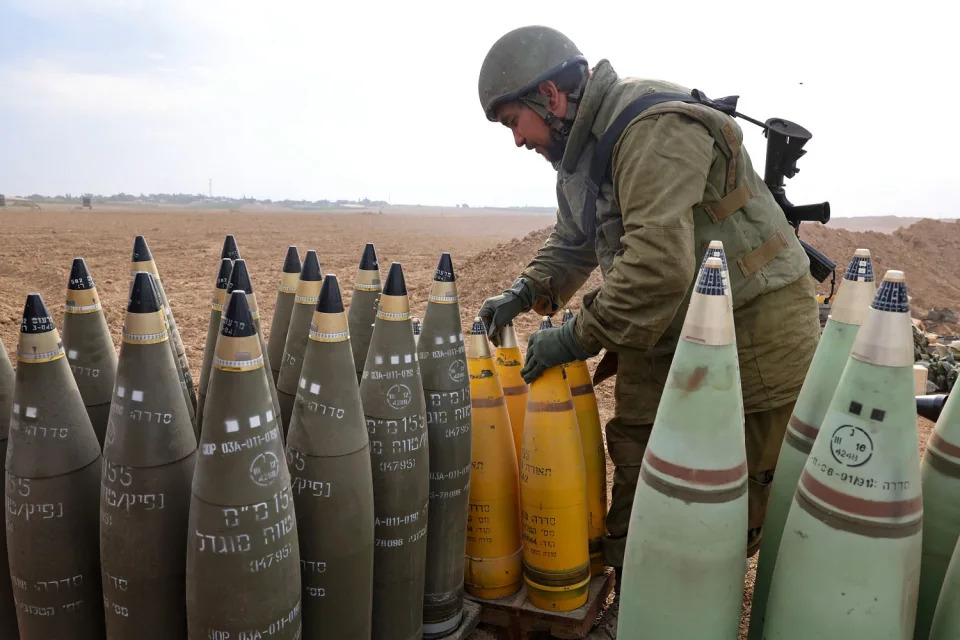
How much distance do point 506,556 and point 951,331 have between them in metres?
10.3

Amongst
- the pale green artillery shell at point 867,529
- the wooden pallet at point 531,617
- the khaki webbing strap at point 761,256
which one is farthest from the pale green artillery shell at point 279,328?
the pale green artillery shell at point 867,529

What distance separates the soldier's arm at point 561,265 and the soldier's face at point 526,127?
18.1 inches

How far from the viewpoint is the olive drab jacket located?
2.47m

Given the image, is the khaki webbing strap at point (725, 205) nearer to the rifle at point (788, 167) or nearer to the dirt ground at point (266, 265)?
the rifle at point (788, 167)

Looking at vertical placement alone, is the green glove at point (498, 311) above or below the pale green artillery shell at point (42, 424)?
above

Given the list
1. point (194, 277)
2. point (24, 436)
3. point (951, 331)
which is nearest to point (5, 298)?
point (194, 277)

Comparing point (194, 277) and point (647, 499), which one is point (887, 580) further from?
point (194, 277)

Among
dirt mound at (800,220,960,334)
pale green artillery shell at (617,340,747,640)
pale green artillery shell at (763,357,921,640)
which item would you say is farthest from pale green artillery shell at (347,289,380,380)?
dirt mound at (800,220,960,334)

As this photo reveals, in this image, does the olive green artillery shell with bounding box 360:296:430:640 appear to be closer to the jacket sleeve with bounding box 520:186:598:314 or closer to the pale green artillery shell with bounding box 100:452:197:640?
the pale green artillery shell with bounding box 100:452:197:640

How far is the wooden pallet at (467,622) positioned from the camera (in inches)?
104

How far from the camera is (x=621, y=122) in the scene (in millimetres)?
2678

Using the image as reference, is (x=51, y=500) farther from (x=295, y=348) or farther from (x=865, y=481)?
(x=865, y=481)

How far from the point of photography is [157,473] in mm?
1847

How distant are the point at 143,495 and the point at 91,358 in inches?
29.0
